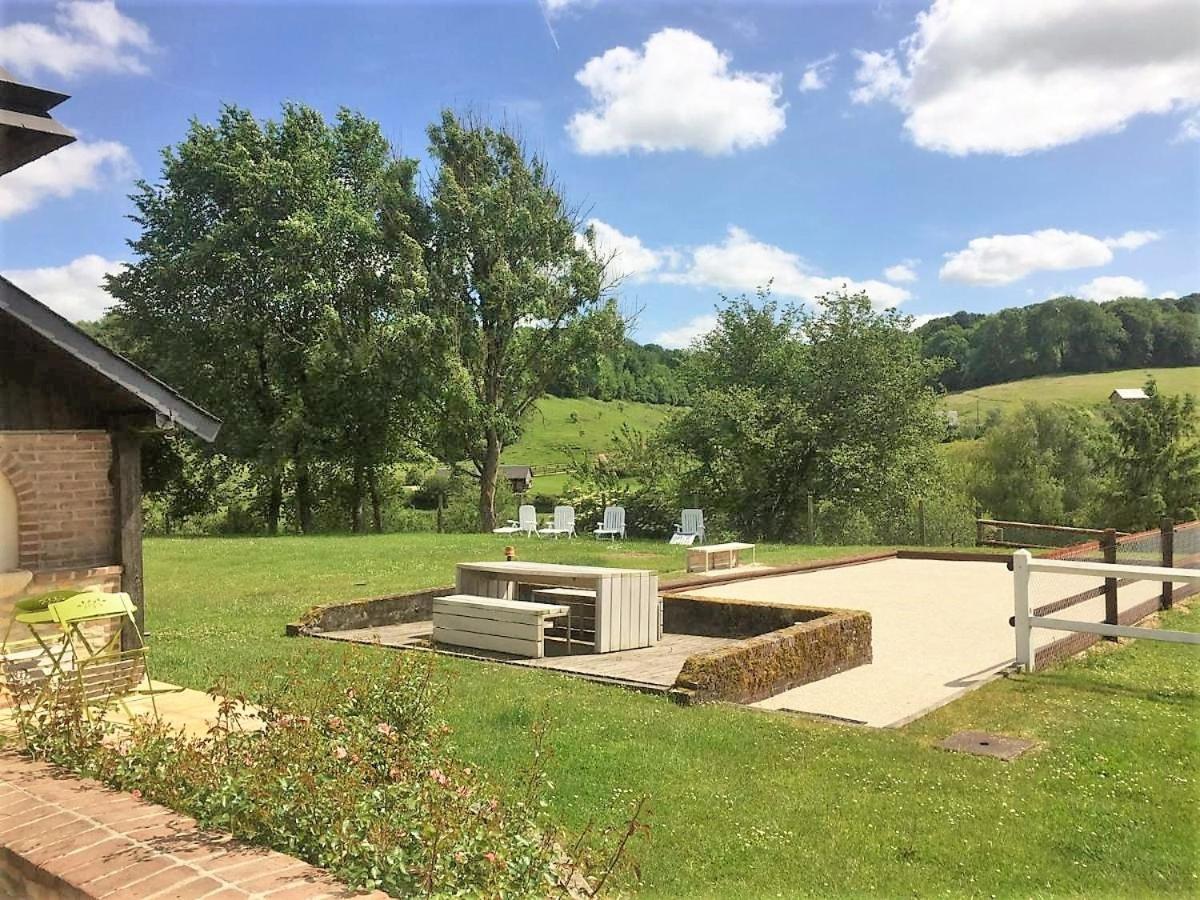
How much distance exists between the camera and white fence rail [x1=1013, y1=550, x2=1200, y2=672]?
739 cm

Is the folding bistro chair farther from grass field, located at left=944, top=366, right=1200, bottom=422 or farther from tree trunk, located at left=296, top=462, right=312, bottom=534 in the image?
grass field, located at left=944, top=366, right=1200, bottom=422

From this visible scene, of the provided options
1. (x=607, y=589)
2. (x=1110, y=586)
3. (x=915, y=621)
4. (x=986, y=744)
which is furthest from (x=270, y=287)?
(x=986, y=744)

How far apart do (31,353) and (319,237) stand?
21.6 meters

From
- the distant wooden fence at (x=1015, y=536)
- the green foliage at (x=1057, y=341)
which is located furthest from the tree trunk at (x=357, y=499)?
the green foliage at (x=1057, y=341)

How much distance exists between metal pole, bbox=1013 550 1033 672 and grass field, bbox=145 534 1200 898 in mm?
293

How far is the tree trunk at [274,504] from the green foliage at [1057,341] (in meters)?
44.4

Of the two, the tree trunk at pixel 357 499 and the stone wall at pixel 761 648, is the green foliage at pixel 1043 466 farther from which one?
the stone wall at pixel 761 648

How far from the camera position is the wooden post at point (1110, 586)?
8.73 meters

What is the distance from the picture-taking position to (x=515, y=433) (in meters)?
28.2

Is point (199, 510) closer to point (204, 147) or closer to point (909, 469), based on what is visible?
point (204, 147)

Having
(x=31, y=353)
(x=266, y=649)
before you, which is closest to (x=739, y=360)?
(x=266, y=649)

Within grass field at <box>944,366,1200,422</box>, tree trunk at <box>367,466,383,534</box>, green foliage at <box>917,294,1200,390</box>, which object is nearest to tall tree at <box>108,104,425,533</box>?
tree trunk at <box>367,466,383,534</box>

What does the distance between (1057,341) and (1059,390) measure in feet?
18.2

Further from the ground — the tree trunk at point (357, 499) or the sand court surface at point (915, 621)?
the tree trunk at point (357, 499)
